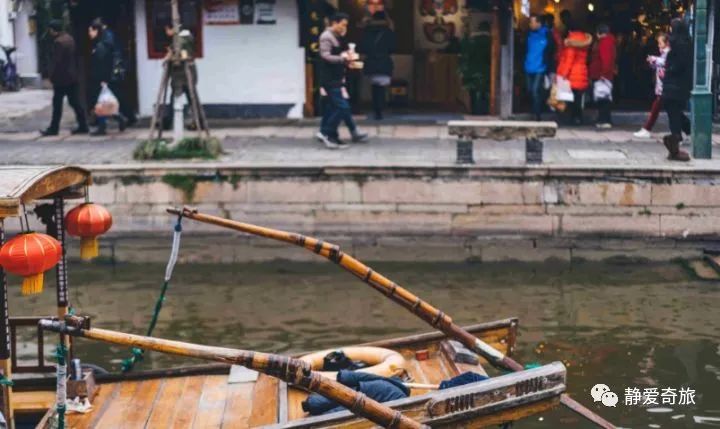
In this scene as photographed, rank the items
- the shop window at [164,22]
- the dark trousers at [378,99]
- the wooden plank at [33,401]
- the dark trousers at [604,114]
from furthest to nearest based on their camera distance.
→ the dark trousers at [378,99] < the shop window at [164,22] < the dark trousers at [604,114] < the wooden plank at [33,401]

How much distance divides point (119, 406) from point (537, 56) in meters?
12.8

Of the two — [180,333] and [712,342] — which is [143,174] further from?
[712,342]

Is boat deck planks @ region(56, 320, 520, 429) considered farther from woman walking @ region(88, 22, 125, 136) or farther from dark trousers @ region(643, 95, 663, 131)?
woman walking @ region(88, 22, 125, 136)

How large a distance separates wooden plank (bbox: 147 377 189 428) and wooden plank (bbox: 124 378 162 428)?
38mm

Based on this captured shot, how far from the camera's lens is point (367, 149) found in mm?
18344

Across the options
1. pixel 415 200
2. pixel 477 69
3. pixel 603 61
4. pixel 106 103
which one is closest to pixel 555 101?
pixel 603 61

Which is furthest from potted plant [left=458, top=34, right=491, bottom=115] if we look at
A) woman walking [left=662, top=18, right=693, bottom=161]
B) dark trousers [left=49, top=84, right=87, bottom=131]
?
dark trousers [left=49, top=84, right=87, bottom=131]

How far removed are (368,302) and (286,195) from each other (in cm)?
244

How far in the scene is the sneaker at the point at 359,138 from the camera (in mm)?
18766

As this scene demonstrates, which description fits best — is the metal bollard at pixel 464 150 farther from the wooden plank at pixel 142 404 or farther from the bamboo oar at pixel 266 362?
the bamboo oar at pixel 266 362

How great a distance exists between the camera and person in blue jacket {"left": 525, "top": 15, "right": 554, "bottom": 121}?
20453 millimetres

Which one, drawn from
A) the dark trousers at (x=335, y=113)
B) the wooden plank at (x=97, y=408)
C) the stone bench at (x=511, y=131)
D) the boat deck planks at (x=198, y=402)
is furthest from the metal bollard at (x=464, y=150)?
the wooden plank at (x=97, y=408)

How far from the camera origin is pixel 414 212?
16.5 metres

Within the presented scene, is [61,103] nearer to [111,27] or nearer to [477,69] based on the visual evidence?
[111,27]
